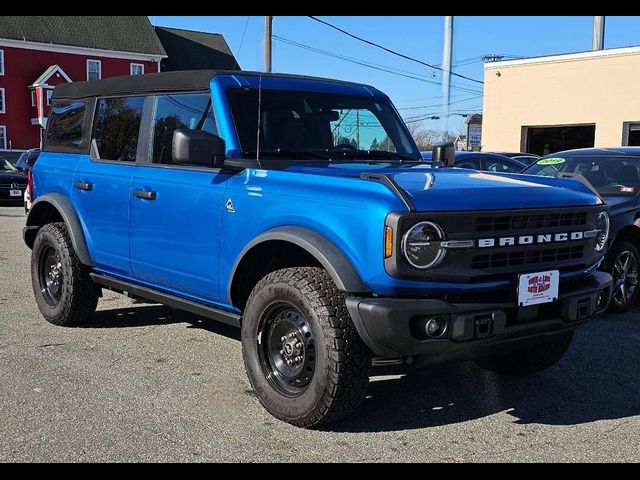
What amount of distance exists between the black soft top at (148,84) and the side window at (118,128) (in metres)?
0.08

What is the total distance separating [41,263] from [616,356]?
4773mm

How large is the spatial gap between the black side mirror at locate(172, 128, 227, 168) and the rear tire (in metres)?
2.31

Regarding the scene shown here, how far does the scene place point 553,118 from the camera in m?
25.4

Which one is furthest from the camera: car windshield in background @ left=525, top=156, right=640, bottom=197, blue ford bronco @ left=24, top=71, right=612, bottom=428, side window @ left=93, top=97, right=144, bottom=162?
car windshield in background @ left=525, top=156, right=640, bottom=197

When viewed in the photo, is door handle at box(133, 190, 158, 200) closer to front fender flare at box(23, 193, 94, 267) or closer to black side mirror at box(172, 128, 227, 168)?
black side mirror at box(172, 128, 227, 168)

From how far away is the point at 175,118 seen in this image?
5.07 meters

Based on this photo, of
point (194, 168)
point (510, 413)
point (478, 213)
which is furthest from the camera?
point (194, 168)

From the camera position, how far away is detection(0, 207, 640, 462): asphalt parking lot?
144 inches

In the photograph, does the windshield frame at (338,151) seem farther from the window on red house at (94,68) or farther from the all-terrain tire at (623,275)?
the window on red house at (94,68)

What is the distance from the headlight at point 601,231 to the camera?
4.41m

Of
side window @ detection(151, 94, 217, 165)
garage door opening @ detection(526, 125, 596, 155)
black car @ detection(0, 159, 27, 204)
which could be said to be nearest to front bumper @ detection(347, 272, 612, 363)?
side window @ detection(151, 94, 217, 165)

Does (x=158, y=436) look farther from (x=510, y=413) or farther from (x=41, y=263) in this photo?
(x=41, y=263)

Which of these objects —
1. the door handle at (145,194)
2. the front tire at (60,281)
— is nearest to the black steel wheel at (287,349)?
the door handle at (145,194)
